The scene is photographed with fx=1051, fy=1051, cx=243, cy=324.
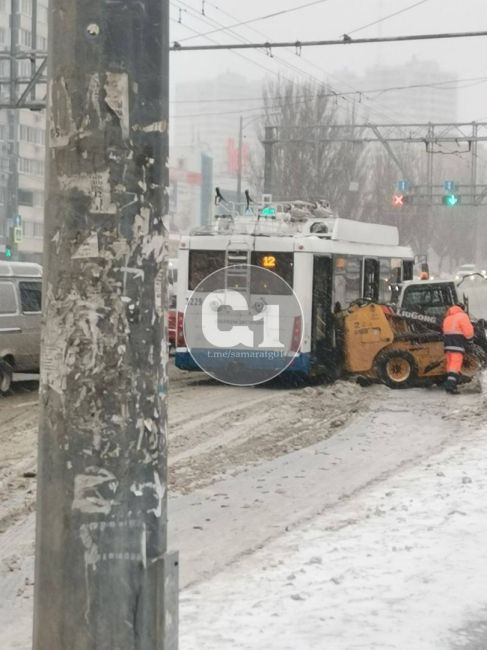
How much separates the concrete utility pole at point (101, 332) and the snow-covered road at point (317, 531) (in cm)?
182

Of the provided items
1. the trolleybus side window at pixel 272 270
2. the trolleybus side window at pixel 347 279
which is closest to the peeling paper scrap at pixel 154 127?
the trolleybus side window at pixel 272 270

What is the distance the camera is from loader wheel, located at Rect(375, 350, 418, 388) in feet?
61.5

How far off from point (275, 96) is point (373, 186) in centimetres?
1482

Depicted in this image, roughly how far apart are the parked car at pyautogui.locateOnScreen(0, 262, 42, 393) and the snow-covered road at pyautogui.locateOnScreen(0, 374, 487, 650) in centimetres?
307

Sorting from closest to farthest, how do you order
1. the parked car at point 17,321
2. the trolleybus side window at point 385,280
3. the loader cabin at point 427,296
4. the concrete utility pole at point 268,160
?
1. the parked car at point 17,321
2. the trolleybus side window at point 385,280
3. the loader cabin at point 427,296
4. the concrete utility pole at point 268,160

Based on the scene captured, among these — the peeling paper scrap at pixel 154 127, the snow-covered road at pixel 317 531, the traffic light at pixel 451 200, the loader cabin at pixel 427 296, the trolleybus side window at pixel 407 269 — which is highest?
the traffic light at pixel 451 200

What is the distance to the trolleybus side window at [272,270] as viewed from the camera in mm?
18938

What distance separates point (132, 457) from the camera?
340 centimetres

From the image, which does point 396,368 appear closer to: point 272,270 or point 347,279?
point 347,279

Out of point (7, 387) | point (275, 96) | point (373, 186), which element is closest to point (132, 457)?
point (7, 387)

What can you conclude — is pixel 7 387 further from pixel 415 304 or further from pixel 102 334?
pixel 102 334

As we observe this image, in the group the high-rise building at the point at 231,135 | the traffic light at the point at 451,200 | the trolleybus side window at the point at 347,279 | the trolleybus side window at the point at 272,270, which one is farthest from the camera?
the high-rise building at the point at 231,135

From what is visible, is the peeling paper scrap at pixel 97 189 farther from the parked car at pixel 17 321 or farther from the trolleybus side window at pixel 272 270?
the trolleybus side window at pixel 272 270

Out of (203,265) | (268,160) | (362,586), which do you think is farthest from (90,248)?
(268,160)
